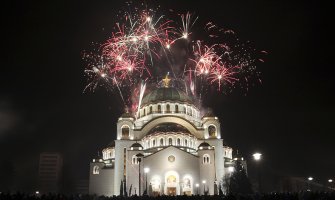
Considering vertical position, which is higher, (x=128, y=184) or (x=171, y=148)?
(x=171, y=148)

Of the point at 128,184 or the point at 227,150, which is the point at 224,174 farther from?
the point at 128,184

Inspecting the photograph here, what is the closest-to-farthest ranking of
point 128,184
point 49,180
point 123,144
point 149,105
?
point 128,184 → point 123,144 → point 149,105 → point 49,180

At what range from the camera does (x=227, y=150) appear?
63625mm

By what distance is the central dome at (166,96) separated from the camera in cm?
6400

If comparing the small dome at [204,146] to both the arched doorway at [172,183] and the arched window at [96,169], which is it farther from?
the arched window at [96,169]

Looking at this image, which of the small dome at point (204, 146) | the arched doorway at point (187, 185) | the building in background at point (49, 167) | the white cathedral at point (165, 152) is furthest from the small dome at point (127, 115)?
the building in background at point (49, 167)

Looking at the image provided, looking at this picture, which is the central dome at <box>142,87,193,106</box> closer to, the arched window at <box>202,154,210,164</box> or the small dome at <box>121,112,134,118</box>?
the small dome at <box>121,112,134,118</box>

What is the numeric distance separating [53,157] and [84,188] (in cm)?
2009

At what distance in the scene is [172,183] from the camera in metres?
50.0

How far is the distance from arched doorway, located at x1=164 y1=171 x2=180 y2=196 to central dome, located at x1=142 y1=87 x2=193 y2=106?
17.2 m

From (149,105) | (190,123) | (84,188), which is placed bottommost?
(84,188)

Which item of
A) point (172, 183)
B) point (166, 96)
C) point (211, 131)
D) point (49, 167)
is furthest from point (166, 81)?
point (49, 167)

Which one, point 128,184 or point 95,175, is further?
point 95,175

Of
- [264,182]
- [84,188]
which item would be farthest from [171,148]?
[84,188]
